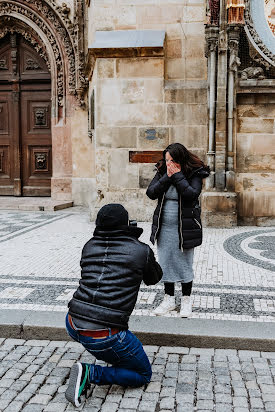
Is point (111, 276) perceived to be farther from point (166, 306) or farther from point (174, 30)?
point (174, 30)

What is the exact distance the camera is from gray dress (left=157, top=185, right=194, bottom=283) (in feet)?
13.6

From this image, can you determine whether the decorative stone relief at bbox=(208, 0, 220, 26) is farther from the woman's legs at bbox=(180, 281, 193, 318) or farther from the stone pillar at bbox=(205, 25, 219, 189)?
the woman's legs at bbox=(180, 281, 193, 318)

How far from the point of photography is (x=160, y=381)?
3.19 metres

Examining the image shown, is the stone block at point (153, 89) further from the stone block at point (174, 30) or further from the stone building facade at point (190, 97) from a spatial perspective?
the stone block at point (174, 30)

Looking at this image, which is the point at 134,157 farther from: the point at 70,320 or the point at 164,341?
the point at 70,320

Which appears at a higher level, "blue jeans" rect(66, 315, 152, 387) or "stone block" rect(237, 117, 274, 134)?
"stone block" rect(237, 117, 274, 134)

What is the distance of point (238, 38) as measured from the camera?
27.8 feet

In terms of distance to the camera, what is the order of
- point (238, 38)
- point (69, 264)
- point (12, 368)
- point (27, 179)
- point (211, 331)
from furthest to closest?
point (27, 179)
point (238, 38)
point (69, 264)
point (211, 331)
point (12, 368)

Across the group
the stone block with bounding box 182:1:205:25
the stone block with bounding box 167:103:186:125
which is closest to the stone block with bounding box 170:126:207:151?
the stone block with bounding box 167:103:186:125

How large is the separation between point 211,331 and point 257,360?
42 cm

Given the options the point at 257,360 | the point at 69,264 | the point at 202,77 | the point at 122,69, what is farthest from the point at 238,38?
the point at 257,360

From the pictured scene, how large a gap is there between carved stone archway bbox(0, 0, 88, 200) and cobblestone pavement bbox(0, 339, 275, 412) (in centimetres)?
927

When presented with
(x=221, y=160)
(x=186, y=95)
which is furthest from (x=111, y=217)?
(x=186, y=95)

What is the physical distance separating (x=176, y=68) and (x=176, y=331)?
640cm
